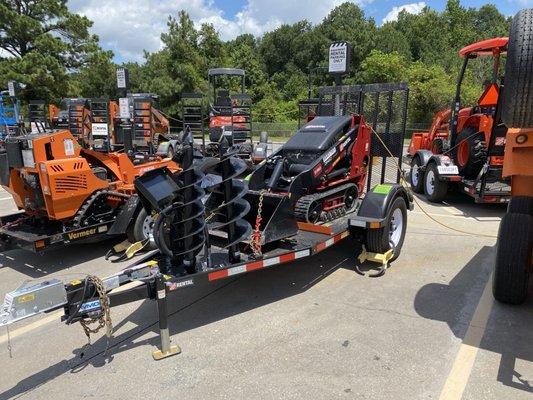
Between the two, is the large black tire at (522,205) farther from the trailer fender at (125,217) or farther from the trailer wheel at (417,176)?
the trailer wheel at (417,176)

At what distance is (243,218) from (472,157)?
6186 mm

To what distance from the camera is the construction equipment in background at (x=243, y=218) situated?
11.3ft

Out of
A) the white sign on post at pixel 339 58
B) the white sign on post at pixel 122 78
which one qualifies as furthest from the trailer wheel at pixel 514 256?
the white sign on post at pixel 122 78

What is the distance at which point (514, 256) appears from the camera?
13.8 feet

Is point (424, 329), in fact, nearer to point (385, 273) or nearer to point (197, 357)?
point (385, 273)

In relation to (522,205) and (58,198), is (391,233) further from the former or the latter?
(58,198)

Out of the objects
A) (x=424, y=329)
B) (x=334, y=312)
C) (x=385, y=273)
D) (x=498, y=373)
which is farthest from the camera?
(x=385, y=273)

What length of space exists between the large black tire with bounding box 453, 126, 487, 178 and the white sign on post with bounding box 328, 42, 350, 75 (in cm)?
336

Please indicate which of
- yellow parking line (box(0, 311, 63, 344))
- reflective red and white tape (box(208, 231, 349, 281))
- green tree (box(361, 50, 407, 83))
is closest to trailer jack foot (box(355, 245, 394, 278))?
reflective red and white tape (box(208, 231, 349, 281))

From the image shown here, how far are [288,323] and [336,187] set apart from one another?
2345 mm

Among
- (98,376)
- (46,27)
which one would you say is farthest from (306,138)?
(46,27)

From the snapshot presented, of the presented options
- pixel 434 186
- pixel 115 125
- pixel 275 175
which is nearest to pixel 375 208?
pixel 275 175

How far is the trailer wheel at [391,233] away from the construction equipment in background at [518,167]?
4.37ft

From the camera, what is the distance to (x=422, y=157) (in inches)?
415
